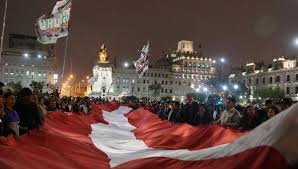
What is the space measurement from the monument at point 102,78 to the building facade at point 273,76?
41.4 meters

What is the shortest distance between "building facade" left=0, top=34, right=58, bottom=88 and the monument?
31.1 m

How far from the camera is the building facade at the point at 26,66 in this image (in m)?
151

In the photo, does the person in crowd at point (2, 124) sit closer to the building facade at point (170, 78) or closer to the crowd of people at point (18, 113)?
the crowd of people at point (18, 113)

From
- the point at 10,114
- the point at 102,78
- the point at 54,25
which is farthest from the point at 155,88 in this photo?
the point at 10,114

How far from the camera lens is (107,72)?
128m

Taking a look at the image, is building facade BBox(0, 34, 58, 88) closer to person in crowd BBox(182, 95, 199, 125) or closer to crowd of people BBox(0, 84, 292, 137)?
crowd of people BBox(0, 84, 292, 137)

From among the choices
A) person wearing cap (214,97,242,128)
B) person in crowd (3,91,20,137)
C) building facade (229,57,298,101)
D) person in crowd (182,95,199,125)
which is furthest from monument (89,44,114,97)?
person in crowd (3,91,20,137)

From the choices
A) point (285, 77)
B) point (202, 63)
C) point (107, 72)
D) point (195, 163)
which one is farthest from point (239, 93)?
point (195, 163)

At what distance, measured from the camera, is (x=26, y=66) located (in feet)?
507

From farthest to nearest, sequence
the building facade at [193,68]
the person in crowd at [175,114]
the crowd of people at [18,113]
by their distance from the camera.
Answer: the building facade at [193,68] → the person in crowd at [175,114] → the crowd of people at [18,113]

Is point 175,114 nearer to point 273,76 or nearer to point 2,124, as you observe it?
point 2,124

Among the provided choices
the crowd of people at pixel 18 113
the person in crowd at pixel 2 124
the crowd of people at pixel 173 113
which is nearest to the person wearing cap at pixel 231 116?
the crowd of people at pixel 173 113

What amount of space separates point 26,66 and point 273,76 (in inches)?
3273

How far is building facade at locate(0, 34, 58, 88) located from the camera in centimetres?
15088
